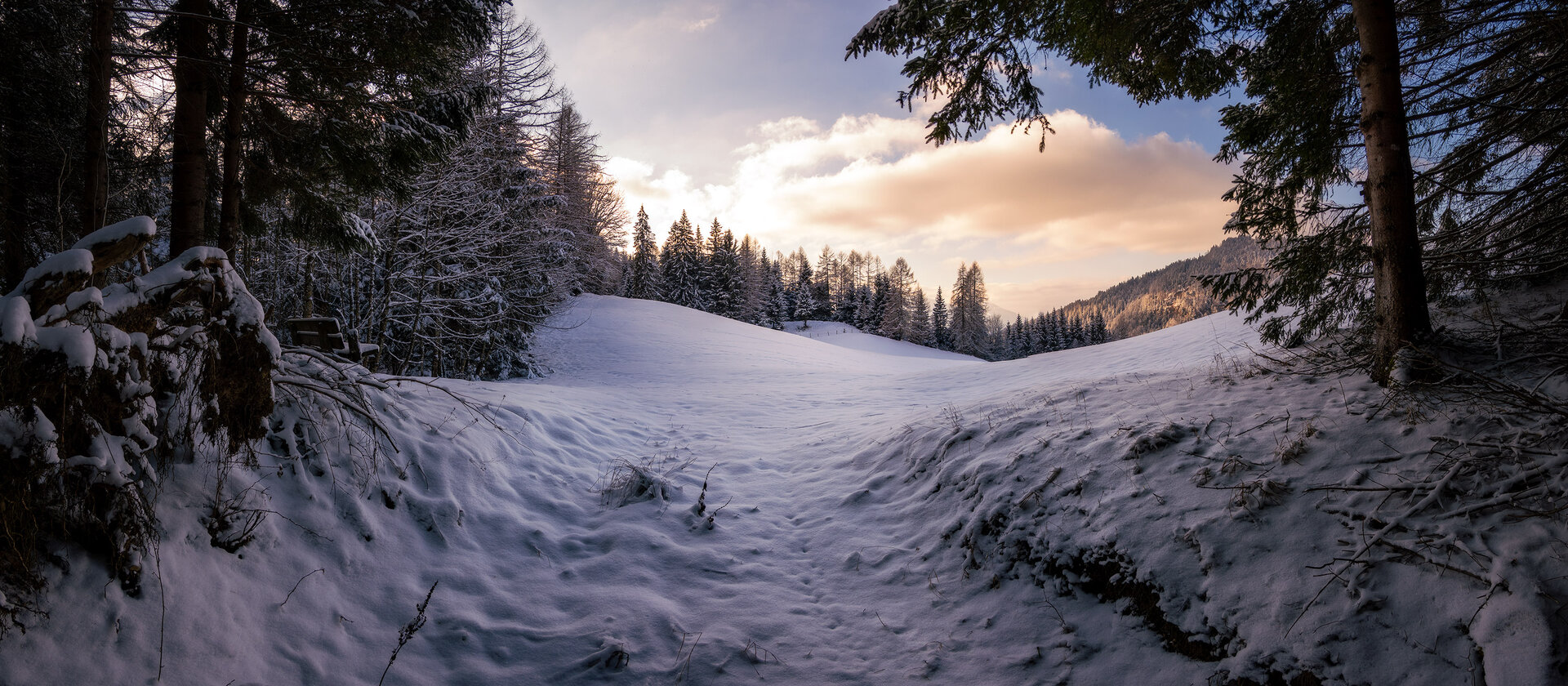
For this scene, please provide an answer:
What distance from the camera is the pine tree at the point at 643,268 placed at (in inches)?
1745

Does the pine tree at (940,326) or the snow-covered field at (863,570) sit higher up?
Answer: the pine tree at (940,326)

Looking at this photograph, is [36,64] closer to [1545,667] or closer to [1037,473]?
[1037,473]

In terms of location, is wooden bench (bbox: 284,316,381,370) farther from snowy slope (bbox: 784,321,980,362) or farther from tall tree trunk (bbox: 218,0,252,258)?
snowy slope (bbox: 784,321,980,362)

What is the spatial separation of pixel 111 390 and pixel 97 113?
4.11 metres

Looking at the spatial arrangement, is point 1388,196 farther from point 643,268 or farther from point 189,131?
point 643,268

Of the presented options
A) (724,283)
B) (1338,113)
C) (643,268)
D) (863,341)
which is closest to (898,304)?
(863,341)

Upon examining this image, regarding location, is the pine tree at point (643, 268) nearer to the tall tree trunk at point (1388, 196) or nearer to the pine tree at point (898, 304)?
the pine tree at point (898, 304)

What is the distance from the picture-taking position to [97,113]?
190 inches

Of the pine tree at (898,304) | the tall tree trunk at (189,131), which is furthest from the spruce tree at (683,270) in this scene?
the tall tree trunk at (189,131)

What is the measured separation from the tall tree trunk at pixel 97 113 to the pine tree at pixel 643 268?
1513 inches

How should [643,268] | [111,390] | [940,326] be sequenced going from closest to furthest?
[111,390]
[643,268]
[940,326]

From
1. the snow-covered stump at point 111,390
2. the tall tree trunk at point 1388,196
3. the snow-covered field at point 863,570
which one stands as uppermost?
the tall tree trunk at point 1388,196

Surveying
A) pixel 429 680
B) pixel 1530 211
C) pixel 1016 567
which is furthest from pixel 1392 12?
pixel 429 680

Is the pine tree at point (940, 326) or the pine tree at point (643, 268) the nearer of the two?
the pine tree at point (643, 268)
